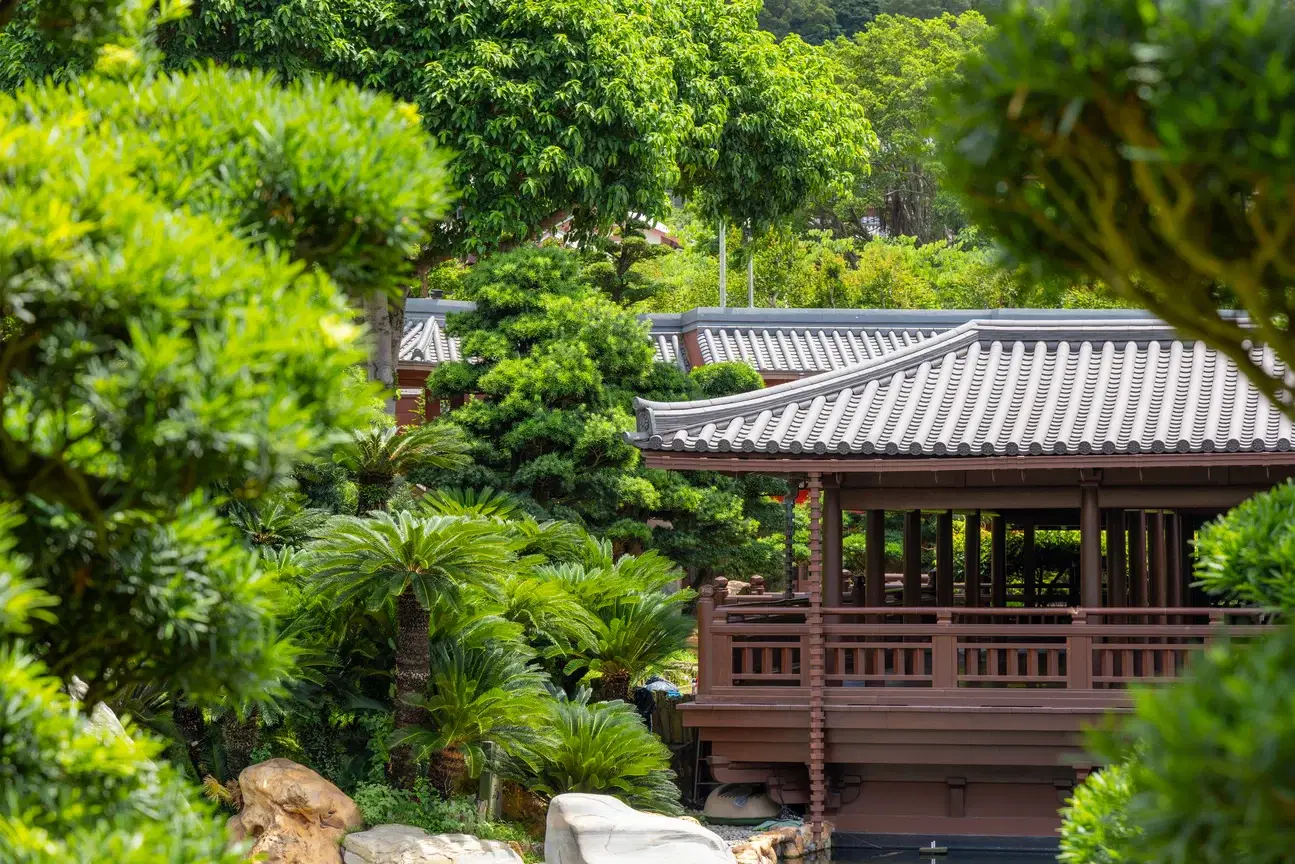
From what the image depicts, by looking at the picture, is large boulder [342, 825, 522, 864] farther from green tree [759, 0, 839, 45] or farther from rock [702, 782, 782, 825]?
green tree [759, 0, 839, 45]

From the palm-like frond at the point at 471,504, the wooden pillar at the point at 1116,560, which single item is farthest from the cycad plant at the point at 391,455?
the wooden pillar at the point at 1116,560

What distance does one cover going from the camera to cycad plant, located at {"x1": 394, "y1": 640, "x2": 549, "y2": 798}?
11.1m

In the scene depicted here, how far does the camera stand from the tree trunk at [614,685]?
13859 mm

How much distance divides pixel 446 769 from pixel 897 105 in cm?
3661

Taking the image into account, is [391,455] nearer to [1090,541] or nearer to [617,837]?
[617,837]

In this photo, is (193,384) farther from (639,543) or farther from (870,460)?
(639,543)

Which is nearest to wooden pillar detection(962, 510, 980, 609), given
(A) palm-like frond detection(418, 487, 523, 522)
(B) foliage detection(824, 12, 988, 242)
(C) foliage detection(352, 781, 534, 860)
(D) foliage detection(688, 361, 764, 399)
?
(D) foliage detection(688, 361, 764, 399)

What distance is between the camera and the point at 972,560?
18.6m

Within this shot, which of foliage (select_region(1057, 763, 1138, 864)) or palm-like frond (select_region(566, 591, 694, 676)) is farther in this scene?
palm-like frond (select_region(566, 591, 694, 676))

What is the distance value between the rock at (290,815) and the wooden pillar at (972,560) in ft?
31.0

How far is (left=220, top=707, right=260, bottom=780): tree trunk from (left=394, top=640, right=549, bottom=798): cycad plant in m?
1.14

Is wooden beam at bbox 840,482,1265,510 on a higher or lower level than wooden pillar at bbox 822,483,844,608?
higher

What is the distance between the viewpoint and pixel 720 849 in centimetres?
1123

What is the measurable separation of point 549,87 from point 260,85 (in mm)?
12748
